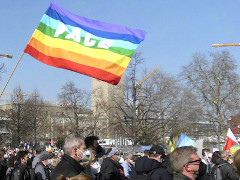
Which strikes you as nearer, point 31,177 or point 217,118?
point 31,177

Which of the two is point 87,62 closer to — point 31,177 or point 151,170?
point 31,177

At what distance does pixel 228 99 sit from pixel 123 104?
11582mm

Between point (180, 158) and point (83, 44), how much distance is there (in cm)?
553

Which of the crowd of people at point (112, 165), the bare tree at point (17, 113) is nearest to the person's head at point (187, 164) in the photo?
the crowd of people at point (112, 165)

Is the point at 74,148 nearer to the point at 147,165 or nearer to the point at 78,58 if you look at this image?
the point at 147,165

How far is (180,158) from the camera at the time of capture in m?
4.62

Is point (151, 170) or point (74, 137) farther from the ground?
point (74, 137)

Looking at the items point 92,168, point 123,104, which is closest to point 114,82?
point 92,168

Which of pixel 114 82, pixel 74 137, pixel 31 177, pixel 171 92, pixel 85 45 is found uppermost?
pixel 171 92

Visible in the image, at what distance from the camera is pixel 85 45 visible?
9.62m

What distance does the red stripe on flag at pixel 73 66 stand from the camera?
924 cm

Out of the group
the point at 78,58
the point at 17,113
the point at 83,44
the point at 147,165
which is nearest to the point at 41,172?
the point at 78,58

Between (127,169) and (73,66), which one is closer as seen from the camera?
(73,66)

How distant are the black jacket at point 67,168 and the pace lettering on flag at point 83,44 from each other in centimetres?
417
